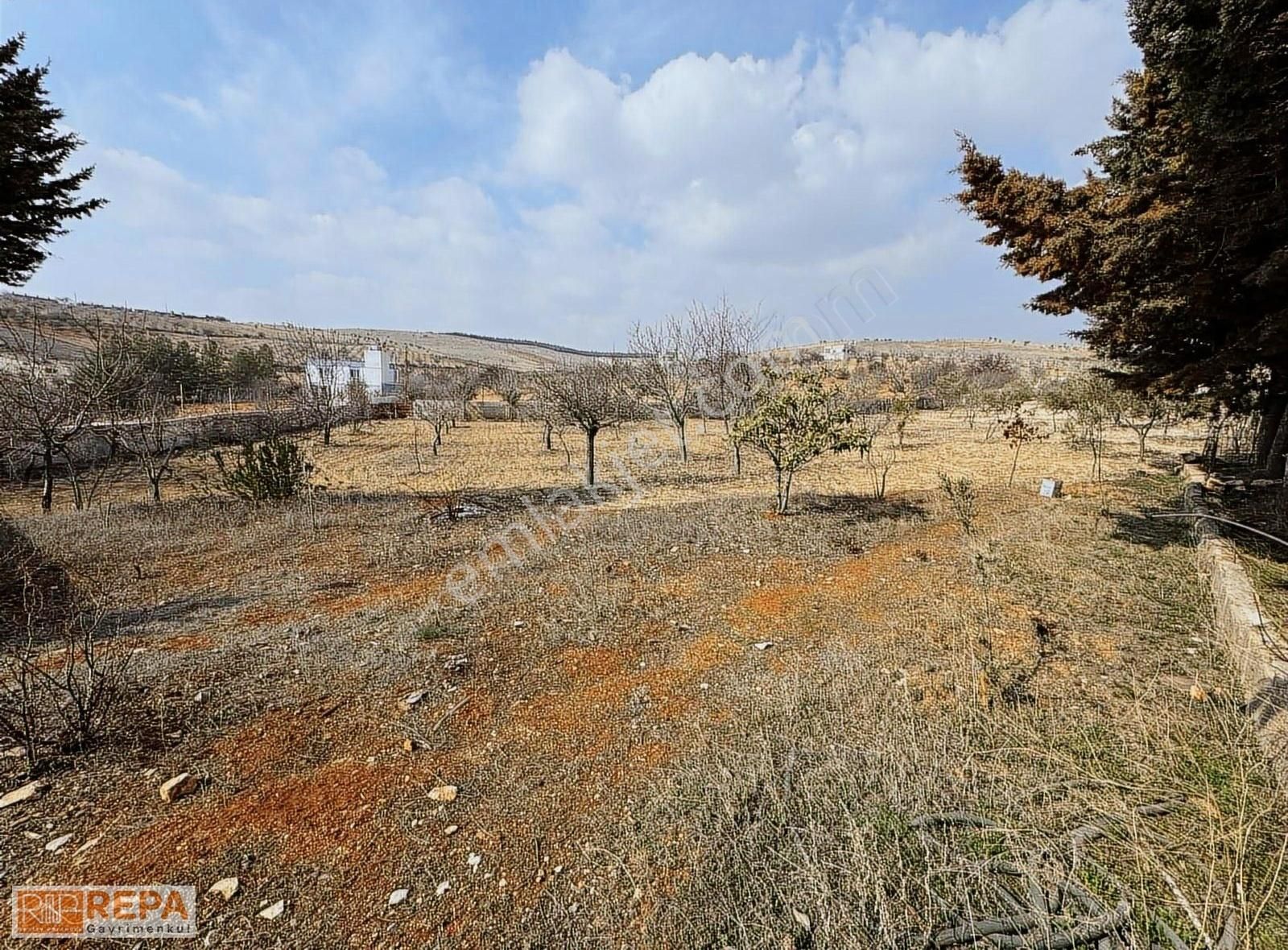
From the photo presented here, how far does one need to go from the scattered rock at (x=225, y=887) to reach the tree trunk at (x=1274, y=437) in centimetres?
1198

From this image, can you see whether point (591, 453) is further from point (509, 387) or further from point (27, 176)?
point (509, 387)

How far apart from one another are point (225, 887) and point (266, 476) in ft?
27.8

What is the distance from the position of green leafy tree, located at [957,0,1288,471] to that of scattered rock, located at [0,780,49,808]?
7972mm

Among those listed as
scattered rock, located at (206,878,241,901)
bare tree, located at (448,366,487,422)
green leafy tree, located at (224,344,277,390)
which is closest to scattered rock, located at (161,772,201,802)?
scattered rock, located at (206,878,241,901)

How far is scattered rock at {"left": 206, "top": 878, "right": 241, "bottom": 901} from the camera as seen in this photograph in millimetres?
2053

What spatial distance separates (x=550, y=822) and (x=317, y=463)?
629 inches

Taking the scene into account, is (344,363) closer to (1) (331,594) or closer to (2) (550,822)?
(1) (331,594)

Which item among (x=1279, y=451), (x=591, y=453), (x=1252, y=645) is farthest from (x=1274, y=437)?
(x=591, y=453)

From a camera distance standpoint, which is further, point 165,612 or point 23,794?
point 165,612

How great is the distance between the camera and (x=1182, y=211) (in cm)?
403

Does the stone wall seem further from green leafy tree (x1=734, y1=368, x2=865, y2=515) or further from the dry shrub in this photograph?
green leafy tree (x1=734, y1=368, x2=865, y2=515)

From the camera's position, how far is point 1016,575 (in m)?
5.41

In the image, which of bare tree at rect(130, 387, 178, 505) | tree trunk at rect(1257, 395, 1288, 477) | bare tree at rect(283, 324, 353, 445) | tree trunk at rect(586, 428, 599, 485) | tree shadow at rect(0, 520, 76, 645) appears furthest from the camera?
bare tree at rect(283, 324, 353, 445)

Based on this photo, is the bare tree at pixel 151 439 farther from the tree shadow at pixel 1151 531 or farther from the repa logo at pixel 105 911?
the tree shadow at pixel 1151 531
